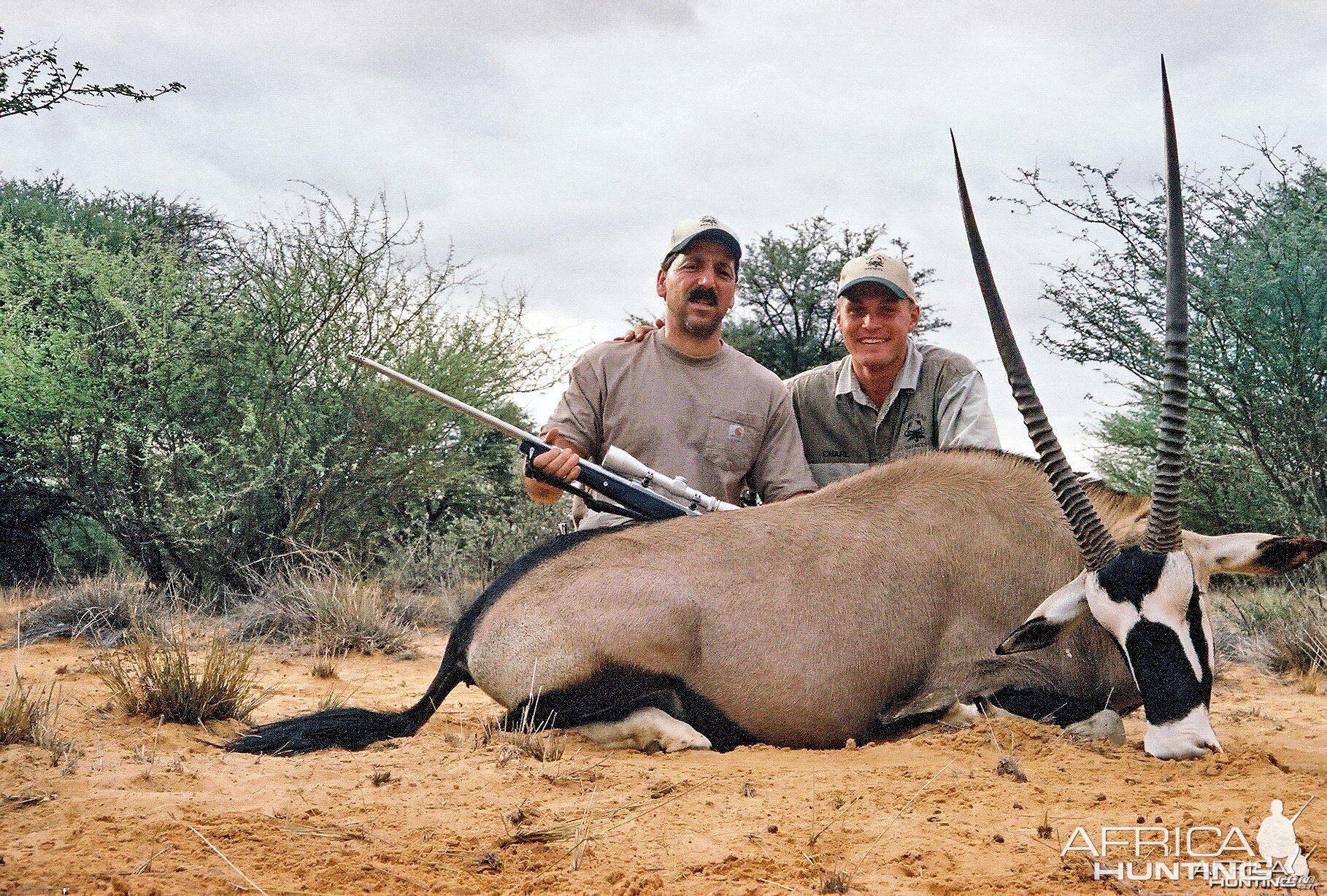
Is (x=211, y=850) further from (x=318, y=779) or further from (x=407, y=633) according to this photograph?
(x=407, y=633)

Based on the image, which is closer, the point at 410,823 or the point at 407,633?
the point at 410,823

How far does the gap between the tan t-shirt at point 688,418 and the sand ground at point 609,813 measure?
75.2 inches

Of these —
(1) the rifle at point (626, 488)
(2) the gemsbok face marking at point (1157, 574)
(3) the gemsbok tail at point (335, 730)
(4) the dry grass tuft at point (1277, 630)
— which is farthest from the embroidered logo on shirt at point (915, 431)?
(3) the gemsbok tail at point (335, 730)

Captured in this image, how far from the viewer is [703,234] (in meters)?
5.94

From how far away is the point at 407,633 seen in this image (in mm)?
8312

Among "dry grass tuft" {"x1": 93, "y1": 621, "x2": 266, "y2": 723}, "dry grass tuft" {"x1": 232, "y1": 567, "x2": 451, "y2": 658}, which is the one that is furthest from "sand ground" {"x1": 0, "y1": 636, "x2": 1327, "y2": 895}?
"dry grass tuft" {"x1": 232, "y1": 567, "x2": 451, "y2": 658}

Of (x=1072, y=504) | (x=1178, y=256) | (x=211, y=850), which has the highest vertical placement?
(x=1178, y=256)

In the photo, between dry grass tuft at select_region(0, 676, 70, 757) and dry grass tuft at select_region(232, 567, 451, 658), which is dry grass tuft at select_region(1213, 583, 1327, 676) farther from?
dry grass tuft at select_region(0, 676, 70, 757)

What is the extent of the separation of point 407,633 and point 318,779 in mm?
4890

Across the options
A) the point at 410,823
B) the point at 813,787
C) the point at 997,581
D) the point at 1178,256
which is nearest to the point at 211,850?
the point at 410,823

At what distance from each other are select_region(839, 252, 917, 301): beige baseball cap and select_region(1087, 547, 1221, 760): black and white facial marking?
253 cm

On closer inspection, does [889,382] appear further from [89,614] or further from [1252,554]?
[89,614]

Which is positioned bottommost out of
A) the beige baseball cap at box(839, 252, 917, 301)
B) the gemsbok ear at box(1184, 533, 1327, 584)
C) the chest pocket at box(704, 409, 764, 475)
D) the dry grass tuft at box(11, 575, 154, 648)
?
the dry grass tuft at box(11, 575, 154, 648)

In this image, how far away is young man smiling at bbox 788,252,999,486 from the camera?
5.95 meters
